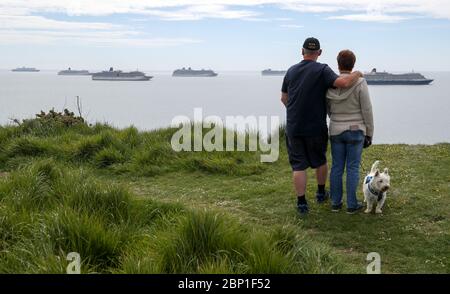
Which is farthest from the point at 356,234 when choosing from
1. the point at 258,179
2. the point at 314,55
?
the point at 258,179

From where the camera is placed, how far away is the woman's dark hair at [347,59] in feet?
20.6

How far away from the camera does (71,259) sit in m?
4.13

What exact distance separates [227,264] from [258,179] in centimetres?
482

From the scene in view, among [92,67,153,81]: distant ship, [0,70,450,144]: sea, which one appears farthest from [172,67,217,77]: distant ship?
[0,70,450,144]: sea

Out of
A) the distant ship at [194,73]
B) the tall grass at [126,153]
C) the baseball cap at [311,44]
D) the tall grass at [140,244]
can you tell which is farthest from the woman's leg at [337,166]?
the distant ship at [194,73]

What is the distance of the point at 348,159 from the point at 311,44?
136 centimetres

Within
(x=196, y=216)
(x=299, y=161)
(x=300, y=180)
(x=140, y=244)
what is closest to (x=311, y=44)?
(x=299, y=161)

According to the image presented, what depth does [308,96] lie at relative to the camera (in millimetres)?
6340

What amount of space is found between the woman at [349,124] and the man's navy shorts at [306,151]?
139 mm

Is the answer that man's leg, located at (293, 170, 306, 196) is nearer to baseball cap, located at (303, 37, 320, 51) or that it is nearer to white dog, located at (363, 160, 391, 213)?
white dog, located at (363, 160, 391, 213)

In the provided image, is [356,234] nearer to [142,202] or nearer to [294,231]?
[294,231]

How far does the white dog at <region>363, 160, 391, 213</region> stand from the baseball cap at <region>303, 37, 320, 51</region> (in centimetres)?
154

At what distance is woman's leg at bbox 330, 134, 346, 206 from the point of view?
6.51m

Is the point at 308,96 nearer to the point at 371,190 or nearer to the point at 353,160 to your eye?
the point at 353,160
